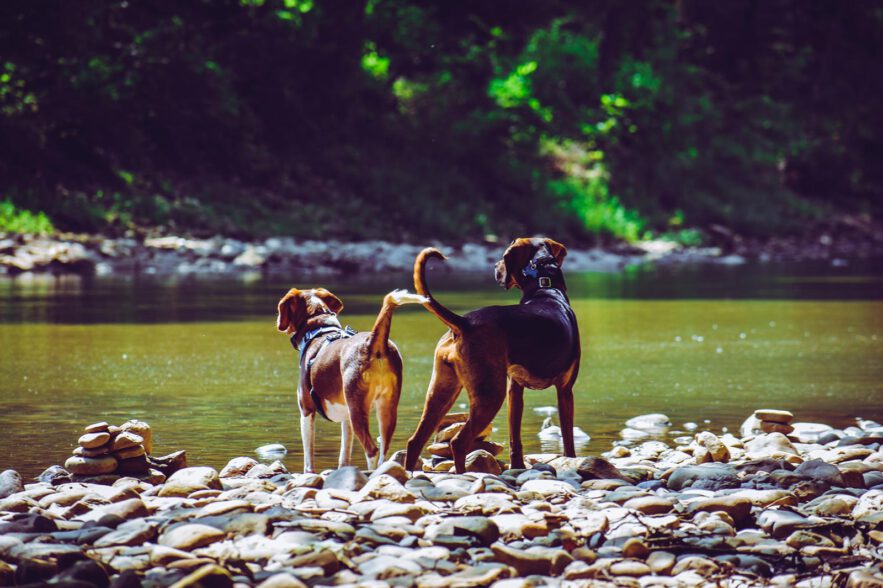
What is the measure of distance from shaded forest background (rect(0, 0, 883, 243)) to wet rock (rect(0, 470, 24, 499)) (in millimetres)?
22667

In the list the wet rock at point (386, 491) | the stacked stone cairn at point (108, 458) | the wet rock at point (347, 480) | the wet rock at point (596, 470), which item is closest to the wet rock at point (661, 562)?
the wet rock at point (386, 491)

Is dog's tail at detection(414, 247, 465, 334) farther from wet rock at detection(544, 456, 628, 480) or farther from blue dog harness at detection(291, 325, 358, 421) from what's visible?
wet rock at detection(544, 456, 628, 480)

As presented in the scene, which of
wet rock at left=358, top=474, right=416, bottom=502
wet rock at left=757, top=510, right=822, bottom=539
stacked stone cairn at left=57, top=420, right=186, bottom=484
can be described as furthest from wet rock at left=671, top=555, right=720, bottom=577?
stacked stone cairn at left=57, top=420, right=186, bottom=484

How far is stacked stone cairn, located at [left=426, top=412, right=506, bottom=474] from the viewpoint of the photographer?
731 centimetres

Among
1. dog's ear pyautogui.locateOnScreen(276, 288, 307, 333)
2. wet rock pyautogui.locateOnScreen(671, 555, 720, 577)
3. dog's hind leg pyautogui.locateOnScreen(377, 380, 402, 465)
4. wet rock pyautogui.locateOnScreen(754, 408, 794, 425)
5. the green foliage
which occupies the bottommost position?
wet rock pyautogui.locateOnScreen(671, 555, 720, 577)

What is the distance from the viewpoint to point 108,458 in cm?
723

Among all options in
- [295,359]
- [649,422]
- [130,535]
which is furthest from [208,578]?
[295,359]

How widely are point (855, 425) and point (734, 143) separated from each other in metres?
38.2

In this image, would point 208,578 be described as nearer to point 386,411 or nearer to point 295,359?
point 386,411

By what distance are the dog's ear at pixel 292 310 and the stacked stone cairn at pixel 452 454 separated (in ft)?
3.58

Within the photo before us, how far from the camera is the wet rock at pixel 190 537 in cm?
535

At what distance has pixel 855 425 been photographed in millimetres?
9891

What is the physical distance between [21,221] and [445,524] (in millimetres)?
24647

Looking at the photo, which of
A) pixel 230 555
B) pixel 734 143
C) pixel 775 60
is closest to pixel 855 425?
pixel 230 555
